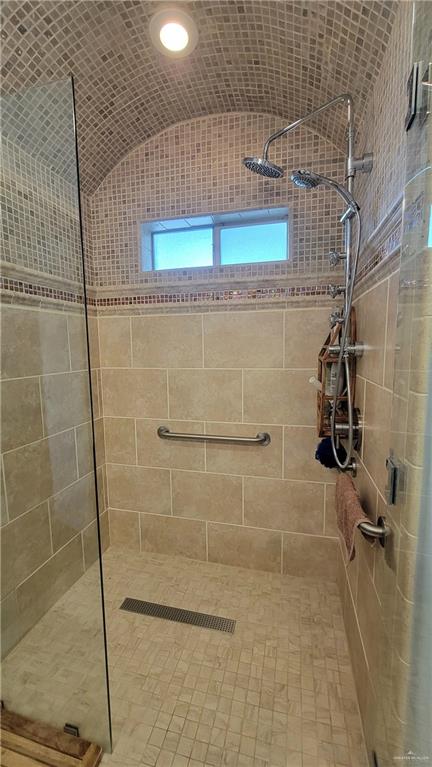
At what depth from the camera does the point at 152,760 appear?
96 cm

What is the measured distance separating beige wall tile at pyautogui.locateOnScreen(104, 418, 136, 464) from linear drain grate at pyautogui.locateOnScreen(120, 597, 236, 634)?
0.75 m

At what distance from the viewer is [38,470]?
143cm

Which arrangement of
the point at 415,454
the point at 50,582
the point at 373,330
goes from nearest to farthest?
the point at 415,454 → the point at 373,330 → the point at 50,582

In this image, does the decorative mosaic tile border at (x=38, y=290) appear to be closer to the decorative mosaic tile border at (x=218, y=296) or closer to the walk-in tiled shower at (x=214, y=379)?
the walk-in tiled shower at (x=214, y=379)

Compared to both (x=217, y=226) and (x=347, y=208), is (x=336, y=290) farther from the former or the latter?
(x=217, y=226)

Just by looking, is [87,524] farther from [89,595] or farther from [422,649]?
[422,649]

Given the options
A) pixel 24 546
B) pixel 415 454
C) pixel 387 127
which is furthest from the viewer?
pixel 24 546

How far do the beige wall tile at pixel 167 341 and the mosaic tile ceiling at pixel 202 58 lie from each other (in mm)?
954

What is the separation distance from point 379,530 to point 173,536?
1.43 m

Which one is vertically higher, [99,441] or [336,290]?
[336,290]

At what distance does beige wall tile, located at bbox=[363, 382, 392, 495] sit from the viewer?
0.87m

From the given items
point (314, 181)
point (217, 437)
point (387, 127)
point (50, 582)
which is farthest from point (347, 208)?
point (50, 582)

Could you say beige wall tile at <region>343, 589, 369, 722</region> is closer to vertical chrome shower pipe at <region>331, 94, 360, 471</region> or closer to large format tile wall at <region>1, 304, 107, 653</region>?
A: vertical chrome shower pipe at <region>331, 94, 360, 471</region>

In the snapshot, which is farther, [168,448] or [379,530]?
[168,448]
